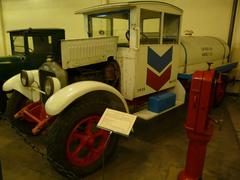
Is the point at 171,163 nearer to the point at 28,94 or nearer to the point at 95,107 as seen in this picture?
the point at 95,107

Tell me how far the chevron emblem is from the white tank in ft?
1.87

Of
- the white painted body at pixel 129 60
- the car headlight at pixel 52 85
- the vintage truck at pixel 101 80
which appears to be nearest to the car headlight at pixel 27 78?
the vintage truck at pixel 101 80

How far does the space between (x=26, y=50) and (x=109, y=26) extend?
1.98 m

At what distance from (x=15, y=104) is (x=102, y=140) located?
1566mm

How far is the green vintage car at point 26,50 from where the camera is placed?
4.06 metres

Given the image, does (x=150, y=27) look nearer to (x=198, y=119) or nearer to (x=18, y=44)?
(x=198, y=119)

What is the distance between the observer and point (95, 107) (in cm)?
225

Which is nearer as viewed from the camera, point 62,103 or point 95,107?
point 62,103

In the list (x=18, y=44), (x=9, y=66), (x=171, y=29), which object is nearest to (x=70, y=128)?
(x=171, y=29)

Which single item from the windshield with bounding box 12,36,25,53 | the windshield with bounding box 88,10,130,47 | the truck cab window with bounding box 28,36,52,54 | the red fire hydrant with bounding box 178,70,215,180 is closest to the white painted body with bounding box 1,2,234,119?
the windshield with bounding box 88,10,130,47

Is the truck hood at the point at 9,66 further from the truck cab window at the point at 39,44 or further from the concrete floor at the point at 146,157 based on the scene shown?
the concrete floor at the point at 146,157

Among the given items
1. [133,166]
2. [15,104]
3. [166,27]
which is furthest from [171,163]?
[15,104]

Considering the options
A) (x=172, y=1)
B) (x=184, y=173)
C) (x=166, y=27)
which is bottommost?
(x=184, y=173)

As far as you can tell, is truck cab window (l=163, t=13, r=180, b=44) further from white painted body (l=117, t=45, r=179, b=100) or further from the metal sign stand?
the metal sign stand
